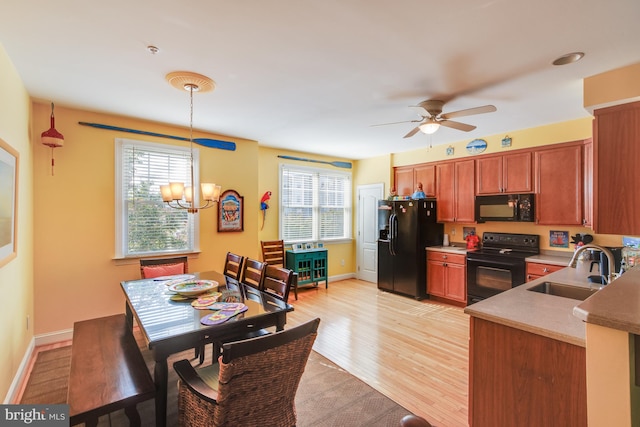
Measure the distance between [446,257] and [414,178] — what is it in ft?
5.02

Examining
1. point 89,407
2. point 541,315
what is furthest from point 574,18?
point 89,407

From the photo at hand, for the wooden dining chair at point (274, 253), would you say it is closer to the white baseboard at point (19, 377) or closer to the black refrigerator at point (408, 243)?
the black refrigerator at point (408, 243)

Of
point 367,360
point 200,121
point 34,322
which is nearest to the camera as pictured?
point 367,360

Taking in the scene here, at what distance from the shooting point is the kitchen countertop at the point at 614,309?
1.01 metres

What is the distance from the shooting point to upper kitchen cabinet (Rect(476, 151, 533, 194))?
4059 mm

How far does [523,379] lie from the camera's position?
4.85 feet

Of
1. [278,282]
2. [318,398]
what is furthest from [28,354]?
[318,398]

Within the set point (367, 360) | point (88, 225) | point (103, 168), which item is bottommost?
point (367, 360)

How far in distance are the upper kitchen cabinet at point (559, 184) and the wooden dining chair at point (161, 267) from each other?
14.9 feet

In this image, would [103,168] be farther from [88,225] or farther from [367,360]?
[367,360]

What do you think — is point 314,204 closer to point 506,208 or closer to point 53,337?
point 506,208

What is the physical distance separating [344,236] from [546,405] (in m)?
5.01

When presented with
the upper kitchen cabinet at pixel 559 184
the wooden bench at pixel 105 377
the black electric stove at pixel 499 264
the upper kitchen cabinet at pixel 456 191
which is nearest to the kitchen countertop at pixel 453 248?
the black electric stove at pixel 499 264

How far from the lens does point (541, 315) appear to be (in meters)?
1.55
